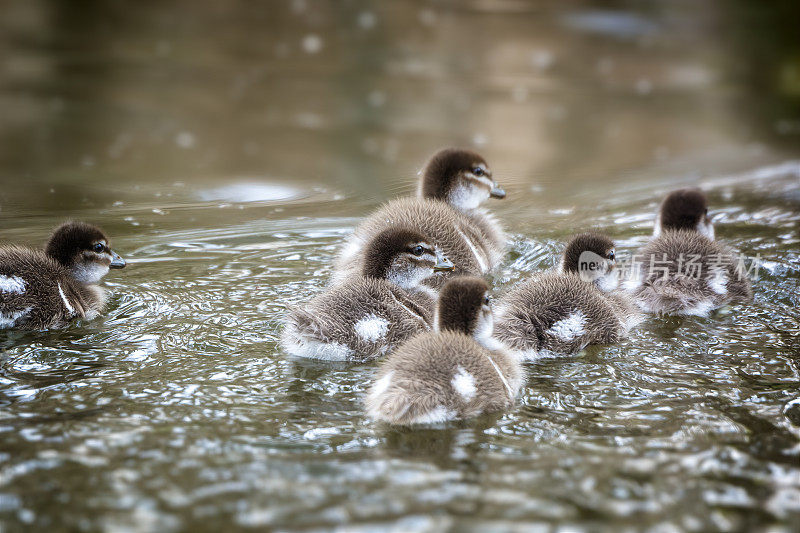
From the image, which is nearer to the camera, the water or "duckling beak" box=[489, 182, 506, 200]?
the water

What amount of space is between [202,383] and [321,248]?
7.11 ft

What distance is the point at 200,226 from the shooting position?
249 inches

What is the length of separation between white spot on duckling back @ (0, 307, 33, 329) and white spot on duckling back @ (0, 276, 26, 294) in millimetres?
98

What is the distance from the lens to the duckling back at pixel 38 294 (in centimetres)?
450

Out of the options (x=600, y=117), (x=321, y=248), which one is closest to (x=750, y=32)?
(x=600, y=117)

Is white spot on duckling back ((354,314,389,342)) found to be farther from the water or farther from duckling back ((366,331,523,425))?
duckling back ((366,331,523,425))

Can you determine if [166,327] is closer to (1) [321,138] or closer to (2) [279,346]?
(2) [279,346]

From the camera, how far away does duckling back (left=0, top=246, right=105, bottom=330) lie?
4496 millimetres

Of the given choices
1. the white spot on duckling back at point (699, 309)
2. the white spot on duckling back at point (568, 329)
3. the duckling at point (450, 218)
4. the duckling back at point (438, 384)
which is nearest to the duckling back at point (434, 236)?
the duckling at point (450, 218)

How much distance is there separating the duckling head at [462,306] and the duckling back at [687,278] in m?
1.35

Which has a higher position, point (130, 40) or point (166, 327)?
point (130, 40)

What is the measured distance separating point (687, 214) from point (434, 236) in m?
1.51

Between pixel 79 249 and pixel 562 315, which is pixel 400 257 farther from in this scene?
pixel 79 249

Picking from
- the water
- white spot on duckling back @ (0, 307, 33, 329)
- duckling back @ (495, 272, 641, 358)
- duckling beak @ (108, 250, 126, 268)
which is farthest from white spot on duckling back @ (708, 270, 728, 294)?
white spot on duckling back @ (0, 307, 33, 329)
